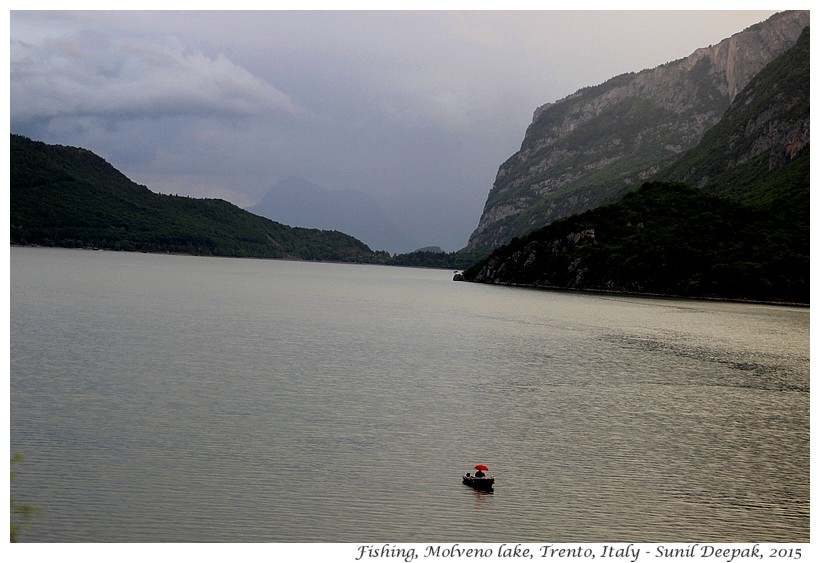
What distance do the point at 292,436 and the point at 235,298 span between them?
9906 cm


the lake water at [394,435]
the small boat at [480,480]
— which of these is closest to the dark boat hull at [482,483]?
the small boat at [480,480]

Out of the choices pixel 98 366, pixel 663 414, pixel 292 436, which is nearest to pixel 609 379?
pixel 663 414

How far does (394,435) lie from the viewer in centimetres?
4038

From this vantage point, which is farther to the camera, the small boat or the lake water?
the small boat

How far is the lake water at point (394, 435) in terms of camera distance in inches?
1121

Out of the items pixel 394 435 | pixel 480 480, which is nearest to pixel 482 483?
pixel 480 480

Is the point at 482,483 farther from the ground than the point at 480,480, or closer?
closer

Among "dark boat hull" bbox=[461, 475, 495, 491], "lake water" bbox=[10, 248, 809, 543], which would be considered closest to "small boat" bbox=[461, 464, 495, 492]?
"dark boat hull" bbox=[461, 475, 495, 491]

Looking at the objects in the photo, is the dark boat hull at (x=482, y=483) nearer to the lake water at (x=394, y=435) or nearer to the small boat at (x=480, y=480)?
the small boat at (x=480, y=480)

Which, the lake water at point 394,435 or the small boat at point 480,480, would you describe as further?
the small boat at point 480,480

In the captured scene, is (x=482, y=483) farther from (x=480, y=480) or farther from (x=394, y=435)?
(x=394, y=435)

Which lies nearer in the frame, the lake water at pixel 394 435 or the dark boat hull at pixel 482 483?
the lake water at pixel 394 435

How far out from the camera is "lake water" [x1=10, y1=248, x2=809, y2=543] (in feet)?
93.5

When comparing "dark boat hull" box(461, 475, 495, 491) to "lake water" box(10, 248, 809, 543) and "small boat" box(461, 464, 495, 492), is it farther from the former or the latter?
"lake water" box(10, 248, 809, 543)
